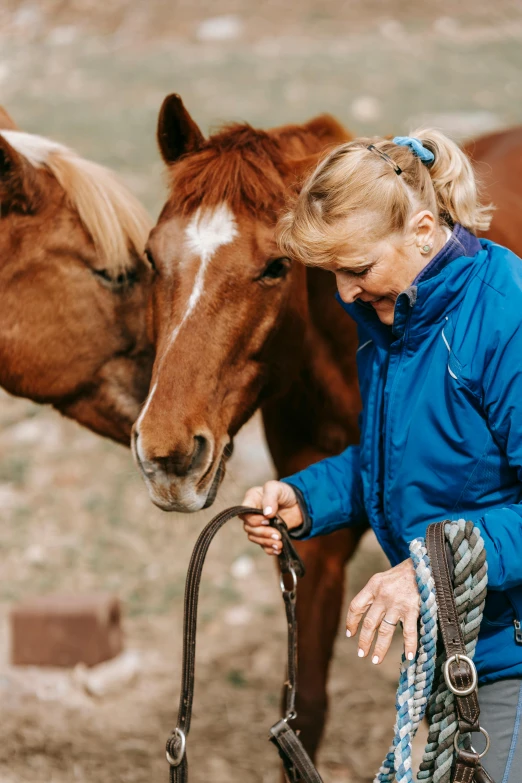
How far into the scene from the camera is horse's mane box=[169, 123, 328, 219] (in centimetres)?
249

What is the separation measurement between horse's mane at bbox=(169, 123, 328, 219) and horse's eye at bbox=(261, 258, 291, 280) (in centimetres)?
14

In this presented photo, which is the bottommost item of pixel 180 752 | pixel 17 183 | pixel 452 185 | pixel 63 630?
pixel 63 630

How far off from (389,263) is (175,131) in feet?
3.88

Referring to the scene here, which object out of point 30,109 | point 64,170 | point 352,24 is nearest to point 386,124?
point 30,109

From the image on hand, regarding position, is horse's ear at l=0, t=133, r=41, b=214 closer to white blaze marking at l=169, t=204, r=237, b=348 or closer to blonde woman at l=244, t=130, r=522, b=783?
white blaze marking at l=169, t=204, r=237, b=348

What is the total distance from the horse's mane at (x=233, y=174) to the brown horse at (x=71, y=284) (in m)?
0.53

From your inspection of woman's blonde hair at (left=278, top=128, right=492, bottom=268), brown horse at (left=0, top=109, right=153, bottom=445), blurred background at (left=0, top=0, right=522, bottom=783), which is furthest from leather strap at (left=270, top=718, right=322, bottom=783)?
brown horse at (left=0, top=109, right=153, bottom=445)

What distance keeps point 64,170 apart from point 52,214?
0.18 m

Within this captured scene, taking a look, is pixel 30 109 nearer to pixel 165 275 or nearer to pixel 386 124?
pixel 386 124

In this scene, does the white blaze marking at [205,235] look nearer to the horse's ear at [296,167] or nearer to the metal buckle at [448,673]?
the horse's ear at [296,167]

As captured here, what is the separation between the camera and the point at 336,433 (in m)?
3.18

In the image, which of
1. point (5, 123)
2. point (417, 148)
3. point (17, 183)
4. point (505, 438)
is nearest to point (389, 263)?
point (417, 148)

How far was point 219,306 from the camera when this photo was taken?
94.7 inches

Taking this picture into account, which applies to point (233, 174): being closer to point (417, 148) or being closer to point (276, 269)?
point (276, 269)
